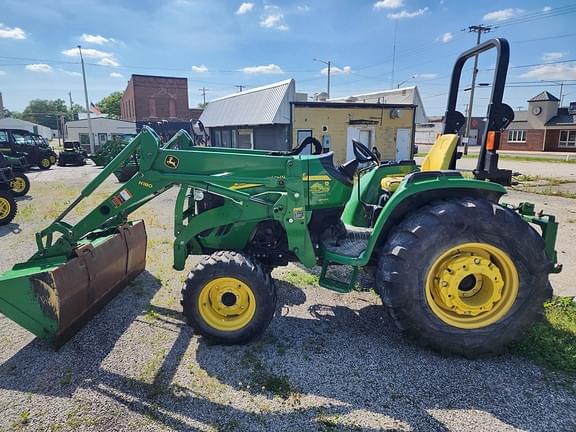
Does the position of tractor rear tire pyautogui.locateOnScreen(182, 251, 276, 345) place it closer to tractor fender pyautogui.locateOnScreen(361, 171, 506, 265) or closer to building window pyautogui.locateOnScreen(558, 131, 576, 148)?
tractor fender pyautogui.locateOnScreen(361, 171, 506, 265)

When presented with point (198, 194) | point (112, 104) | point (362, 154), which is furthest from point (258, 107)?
point (112, 104)

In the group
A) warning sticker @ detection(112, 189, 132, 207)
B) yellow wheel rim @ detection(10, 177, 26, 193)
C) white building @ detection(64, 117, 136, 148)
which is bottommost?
yellow wheel rim @ detection(10, 177, 26, 193)

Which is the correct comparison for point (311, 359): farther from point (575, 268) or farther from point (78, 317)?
point (575, 268)

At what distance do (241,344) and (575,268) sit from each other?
492 centimetres

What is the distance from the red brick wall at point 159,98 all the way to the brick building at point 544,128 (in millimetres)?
37918

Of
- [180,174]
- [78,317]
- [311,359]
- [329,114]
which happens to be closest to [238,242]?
[180,174]

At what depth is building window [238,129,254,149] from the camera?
22.7m

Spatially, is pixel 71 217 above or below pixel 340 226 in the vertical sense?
below

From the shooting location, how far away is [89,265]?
3588 mm

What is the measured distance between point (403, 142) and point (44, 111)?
11859cm

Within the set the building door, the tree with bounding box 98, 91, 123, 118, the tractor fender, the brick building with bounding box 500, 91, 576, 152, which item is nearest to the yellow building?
the building door

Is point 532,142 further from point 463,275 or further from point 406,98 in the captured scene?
point 463,275

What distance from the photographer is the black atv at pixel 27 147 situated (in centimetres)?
1867

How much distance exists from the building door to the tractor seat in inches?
661
